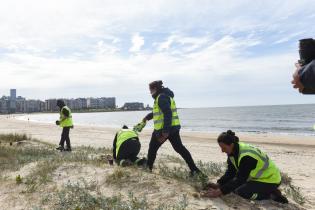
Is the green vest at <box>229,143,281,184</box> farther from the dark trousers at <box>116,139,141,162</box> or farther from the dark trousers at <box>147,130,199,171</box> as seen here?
the dark trousers at <box>116,139,141,162</box>

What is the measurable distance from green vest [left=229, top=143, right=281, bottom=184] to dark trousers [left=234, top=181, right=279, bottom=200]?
0.22 feet

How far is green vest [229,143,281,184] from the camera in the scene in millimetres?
5199

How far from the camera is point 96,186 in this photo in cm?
589

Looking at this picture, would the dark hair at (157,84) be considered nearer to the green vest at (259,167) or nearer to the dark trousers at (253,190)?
the green vest at (259,167)

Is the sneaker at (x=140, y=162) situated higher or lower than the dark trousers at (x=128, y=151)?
lower

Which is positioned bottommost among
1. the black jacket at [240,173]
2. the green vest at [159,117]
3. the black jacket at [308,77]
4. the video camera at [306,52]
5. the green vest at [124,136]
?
the black jacket at [240,173]

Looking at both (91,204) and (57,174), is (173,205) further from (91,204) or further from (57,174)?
(57,174)

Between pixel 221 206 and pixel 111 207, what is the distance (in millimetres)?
1404

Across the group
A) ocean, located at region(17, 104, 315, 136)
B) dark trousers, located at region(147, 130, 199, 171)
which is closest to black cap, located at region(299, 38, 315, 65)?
dark trousers, located at region(147, 130, 199, 171)

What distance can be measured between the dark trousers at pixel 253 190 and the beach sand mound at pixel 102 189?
0.09 meters

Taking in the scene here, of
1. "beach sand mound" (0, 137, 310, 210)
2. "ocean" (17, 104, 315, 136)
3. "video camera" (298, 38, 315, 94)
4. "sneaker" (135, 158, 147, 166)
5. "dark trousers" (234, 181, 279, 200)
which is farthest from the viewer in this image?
"ocean" (17, 104, 315, 136)

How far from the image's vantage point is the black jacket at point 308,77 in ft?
7.59

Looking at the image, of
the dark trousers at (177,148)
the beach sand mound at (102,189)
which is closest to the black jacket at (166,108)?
the dark trousers at (177,148)

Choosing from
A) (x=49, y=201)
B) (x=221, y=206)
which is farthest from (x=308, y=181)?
(x=49, y=201)
